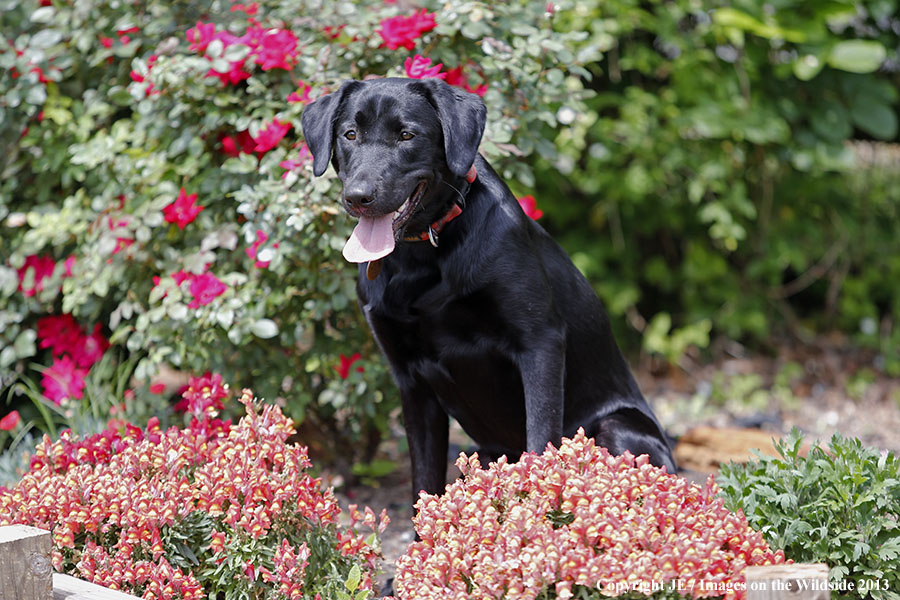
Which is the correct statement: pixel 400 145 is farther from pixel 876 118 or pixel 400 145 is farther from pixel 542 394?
pixel 876 118

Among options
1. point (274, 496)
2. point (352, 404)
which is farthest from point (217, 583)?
point (352, 404)

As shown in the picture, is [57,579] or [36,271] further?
[36,271]

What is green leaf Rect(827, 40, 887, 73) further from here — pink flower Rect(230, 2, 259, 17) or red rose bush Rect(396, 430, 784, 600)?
red rose bush Rect(396, 430, 784, 600)

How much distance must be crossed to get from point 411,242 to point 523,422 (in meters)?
0.60

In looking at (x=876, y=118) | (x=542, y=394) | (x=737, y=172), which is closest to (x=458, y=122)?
(x=542, y=394)

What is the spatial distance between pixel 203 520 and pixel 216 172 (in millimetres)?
1467

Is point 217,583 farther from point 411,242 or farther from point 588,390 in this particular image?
point 588,390

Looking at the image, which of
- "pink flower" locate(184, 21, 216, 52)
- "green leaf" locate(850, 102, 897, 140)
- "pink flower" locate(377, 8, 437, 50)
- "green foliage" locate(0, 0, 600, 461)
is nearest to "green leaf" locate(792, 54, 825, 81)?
"green leaf" locate(850, 102, 897, 140)

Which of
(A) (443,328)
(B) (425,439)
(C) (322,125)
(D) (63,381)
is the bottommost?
(D) (63,381)

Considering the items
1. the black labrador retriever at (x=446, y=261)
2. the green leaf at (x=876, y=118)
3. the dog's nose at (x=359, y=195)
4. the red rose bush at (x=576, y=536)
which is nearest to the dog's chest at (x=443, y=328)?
the black labrador retriever at (x=446, y=261)

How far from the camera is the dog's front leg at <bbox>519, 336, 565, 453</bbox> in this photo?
94.7 inches

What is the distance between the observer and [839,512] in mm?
2203

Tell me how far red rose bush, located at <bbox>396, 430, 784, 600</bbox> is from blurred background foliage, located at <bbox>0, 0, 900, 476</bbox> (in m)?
1.25

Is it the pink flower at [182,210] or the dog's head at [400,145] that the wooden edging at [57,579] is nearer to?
the dog's head at [400,145]
